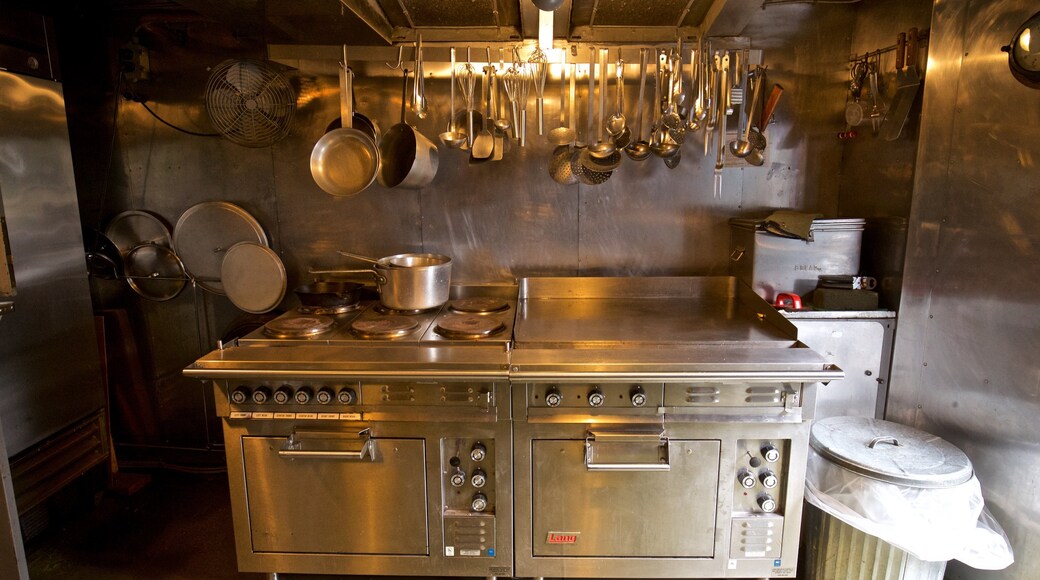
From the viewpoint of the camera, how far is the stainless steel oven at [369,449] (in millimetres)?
1523

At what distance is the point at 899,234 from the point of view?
1.79 meters

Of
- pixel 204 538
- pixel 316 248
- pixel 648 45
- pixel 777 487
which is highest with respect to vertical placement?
pixel 648 45

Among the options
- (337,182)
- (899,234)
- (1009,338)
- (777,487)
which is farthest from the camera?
(337,182)

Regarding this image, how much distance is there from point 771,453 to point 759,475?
0.08m

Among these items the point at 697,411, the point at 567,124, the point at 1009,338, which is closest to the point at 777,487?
the point at 697,411

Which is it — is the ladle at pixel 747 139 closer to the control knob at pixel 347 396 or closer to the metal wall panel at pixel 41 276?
the control knob at pixel 347 396

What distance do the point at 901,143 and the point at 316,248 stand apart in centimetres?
213

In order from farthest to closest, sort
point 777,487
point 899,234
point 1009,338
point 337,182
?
1. point 337,182
2. point 899,234
3. point 777,487
4. point 1009,338

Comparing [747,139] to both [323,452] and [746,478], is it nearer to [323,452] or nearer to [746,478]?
[746,478]

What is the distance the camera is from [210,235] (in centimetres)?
221

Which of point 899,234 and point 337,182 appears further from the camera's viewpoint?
point 337,182

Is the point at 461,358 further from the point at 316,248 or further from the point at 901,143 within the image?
the point at 901,143

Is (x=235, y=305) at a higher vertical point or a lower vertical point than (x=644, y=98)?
lower

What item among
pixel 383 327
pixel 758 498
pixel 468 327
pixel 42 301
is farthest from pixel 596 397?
pixel 42 301
